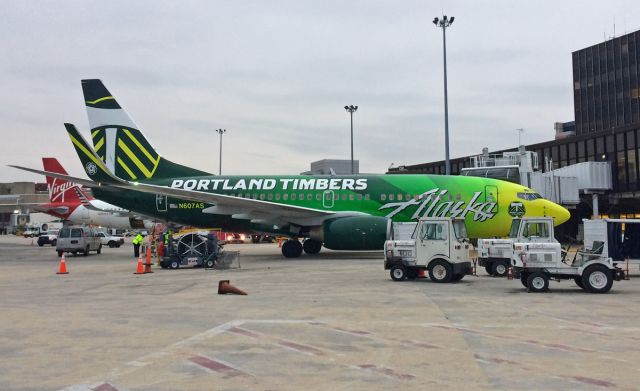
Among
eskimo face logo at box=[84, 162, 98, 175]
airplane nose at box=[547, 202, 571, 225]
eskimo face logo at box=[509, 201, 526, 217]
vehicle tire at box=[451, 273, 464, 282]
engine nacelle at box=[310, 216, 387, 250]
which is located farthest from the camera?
eskimo face logo at box=[84, 162, 98, 175]

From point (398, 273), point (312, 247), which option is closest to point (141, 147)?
point (312, 247)

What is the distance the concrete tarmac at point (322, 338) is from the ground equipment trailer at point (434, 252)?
0.77m

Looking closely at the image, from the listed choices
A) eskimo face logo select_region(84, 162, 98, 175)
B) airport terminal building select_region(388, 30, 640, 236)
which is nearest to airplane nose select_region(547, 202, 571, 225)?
airport terminal building select_region(388, 30, 640, 236)

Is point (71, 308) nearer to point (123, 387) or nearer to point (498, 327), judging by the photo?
Answer: point (123, 387)

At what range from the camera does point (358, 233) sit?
2686 cm

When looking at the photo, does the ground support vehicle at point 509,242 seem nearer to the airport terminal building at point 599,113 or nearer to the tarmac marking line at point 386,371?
the tarmac marking line at point 386,371

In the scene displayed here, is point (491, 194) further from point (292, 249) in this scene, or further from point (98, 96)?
point (98, 96)

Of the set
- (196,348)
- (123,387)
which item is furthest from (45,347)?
(123,387)

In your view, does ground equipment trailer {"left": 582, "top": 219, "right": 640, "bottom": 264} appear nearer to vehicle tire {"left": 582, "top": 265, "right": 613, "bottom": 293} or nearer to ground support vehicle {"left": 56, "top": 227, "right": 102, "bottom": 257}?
vehicle tire {"left": 582, "top": 265, "right": 613, "bottom": 293}

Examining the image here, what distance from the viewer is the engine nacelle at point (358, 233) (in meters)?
26.8

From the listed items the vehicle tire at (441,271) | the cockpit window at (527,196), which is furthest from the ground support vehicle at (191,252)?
the cockpit window at (527,196)

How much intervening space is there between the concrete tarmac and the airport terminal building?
35.3 m

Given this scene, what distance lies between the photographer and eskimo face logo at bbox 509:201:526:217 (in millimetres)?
28141

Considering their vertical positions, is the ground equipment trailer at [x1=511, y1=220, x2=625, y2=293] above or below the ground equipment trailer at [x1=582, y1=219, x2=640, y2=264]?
below
